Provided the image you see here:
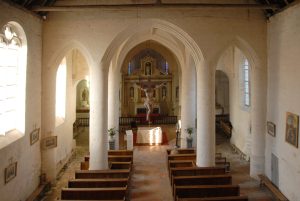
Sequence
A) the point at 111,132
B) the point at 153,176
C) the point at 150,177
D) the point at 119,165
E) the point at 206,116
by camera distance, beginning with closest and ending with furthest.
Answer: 1. the point at 206,116
2. the point at 119,165
3. the point at 150,177
4. the point at 153,176
5. the point at 111,132

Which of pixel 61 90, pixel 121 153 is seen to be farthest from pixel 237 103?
pixel 61 90

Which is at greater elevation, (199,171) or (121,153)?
(121,153)

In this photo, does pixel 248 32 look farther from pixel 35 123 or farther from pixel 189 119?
pixel 35 123

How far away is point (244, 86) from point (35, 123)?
1200cm

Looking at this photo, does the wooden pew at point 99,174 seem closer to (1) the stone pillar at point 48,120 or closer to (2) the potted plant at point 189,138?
(1) the stone pillar at point 48,120

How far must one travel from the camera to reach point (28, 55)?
38.3 feet

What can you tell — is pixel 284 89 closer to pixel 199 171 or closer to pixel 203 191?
pixel 199 171

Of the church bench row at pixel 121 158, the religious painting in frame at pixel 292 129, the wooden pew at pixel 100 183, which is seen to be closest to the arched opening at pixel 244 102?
the religious painting in frame at pixel 292 129

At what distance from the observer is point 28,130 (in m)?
11.7

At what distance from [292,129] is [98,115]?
7678 mm

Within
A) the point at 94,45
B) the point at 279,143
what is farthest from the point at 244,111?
the point at 94,45

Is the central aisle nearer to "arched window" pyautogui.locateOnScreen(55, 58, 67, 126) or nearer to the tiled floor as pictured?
the tiled floor

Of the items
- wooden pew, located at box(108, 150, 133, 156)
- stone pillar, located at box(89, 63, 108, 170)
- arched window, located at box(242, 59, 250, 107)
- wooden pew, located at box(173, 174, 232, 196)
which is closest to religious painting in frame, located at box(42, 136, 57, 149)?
stone pillar, located at box(89, 63, 108, 170)

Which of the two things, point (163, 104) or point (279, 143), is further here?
point (163, 104)
